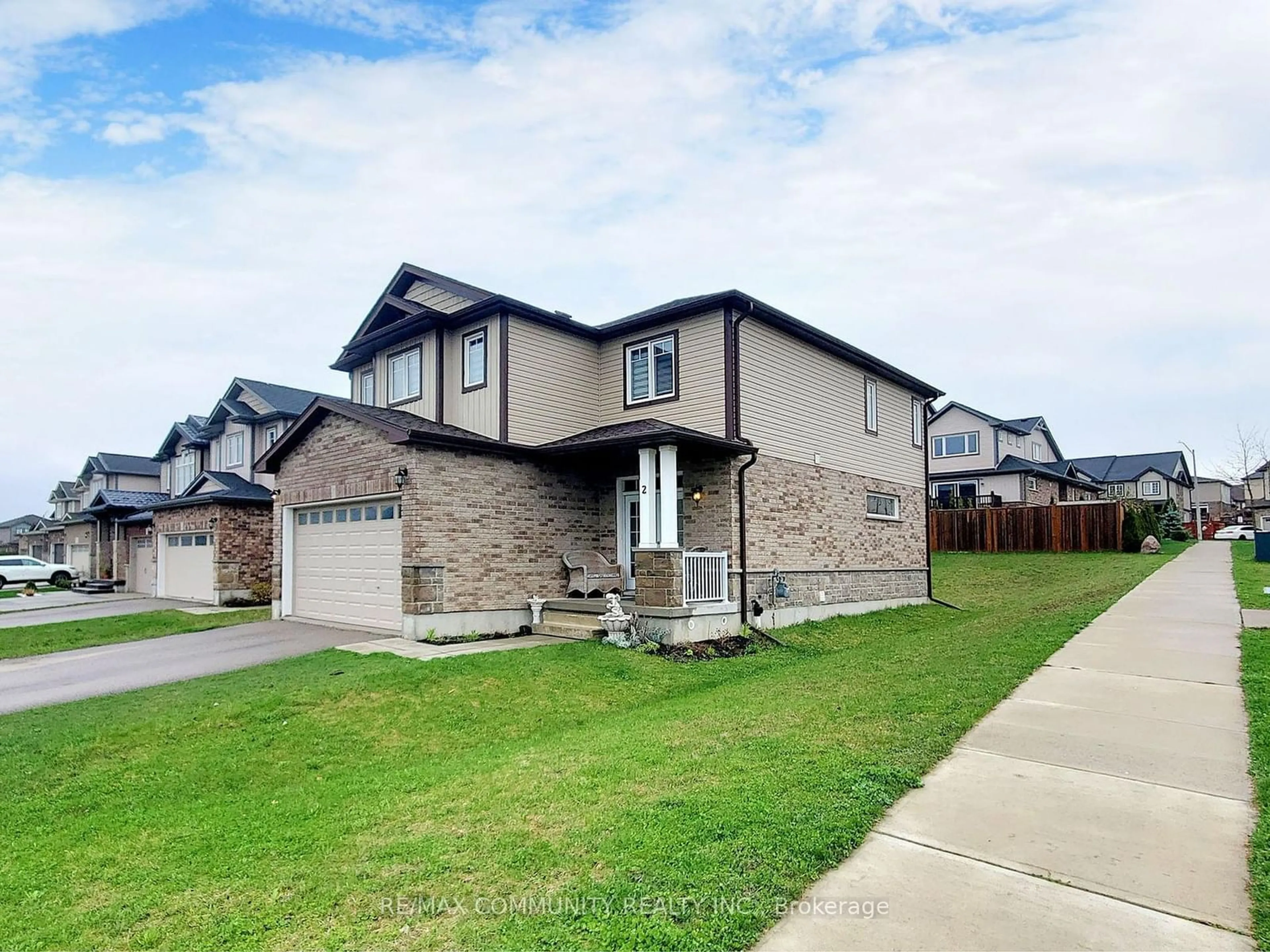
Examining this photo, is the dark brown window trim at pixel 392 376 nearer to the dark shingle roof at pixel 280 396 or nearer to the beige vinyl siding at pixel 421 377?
the beige vinyl siding at pixel 421 377

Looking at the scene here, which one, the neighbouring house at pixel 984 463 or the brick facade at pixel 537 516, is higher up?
the neighbouring house at pixel 984 463

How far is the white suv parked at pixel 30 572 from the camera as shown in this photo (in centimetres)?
3114

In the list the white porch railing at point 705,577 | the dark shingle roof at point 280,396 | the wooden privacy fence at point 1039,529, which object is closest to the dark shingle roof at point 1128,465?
the wooden privacy fence at point 1039,529

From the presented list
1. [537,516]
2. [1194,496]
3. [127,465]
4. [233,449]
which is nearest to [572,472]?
[537,516]

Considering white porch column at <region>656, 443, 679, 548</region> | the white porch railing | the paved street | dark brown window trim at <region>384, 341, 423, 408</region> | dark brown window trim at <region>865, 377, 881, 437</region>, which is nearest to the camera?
white porch column at <region>656, 443, 679, 548</region>

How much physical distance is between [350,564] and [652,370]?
7133mm

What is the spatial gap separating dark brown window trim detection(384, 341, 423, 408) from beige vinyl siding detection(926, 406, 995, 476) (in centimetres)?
2850

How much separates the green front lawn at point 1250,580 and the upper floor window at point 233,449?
28202 millimetres

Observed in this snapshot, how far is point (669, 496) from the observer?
12086 millimetres

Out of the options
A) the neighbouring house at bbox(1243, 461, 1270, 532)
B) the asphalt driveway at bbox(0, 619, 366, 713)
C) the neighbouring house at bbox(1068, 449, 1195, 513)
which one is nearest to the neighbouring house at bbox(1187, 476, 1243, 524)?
the neighbouring house at bbox(1068, 449, 1195, 513)

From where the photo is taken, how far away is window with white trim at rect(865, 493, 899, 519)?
17.7m

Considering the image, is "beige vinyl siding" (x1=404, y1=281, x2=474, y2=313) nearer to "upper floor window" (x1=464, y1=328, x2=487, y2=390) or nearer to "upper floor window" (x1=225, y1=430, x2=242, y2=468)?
"upper floor window" (x1=464, y1=328, x2=487, y2=390)

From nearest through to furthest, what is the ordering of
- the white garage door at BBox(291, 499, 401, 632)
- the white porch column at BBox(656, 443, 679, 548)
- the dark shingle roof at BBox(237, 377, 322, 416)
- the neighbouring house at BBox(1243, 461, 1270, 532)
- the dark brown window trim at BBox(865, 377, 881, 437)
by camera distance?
the white porch column at BBox(656, 443, 679, 548), the white garage door at BBox(291, 499, 401, 632), the dark brown window trim at BBox(865, 377, 881, 437), the dark shingle roof at BBox(237, 377, 322, 416), the neighbouring house at BBox(1243, 461, 1270, 532)

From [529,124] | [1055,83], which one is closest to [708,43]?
[529,124]
